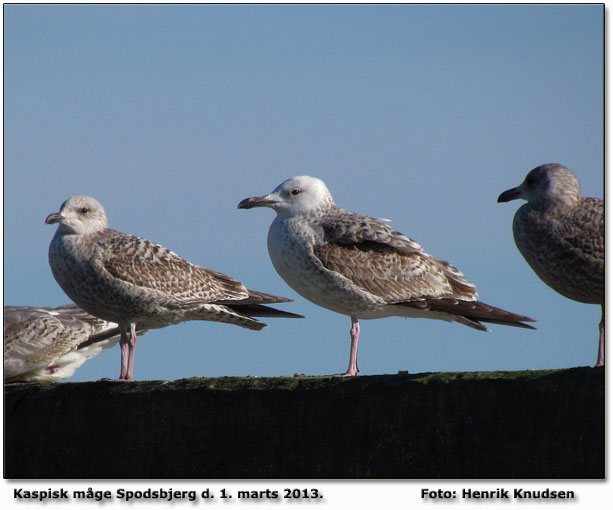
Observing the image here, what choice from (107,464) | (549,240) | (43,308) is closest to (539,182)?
(549,240)

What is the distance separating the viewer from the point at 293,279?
8.59m

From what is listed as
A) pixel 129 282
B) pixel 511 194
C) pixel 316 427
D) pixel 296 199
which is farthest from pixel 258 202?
pixel 316 427

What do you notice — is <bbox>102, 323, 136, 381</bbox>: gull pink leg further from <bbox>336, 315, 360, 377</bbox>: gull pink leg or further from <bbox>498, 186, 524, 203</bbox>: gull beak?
<bbox>498, 186, 524, 203</bbox>: gull beak

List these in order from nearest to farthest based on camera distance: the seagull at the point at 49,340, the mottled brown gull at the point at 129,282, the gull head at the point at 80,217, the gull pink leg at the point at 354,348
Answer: the gull pink leg at the point at 354,348, the mottled brown gull at the point at 129,282, the gull head at the point at 80,217, the seagull at the point at 49,340

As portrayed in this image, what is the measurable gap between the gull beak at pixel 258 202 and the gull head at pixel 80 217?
1518 mm

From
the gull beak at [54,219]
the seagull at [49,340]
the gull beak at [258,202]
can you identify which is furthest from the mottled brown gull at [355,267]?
the seagull at [49,340]

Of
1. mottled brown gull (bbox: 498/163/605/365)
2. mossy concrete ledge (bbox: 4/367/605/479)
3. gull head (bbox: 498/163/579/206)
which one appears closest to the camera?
mossy concrete ledge (bbox: 4/367/605/479)

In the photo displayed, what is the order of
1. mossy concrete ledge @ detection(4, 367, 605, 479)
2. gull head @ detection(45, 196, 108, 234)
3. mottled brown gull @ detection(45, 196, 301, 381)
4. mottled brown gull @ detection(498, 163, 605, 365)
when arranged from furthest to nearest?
gull head @ detection(45, 196, 108, 234), mottled brown gull @ detection(45, 196, 301, 381), mottled brown gull @ detection(498, 163, 605, 365), mossy concrete ledge @ detection(4, 367, 605, 479)

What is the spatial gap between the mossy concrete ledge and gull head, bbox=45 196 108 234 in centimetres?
215

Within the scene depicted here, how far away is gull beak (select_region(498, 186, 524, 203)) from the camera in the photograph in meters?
7.75

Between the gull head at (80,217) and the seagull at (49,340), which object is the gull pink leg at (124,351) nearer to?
the gull head at (80,217)

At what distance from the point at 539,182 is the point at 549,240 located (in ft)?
2.24

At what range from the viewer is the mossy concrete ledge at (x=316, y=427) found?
5188mm

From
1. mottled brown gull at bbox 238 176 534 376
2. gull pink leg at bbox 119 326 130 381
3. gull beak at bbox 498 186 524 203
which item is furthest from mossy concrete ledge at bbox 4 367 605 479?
gull beak at bbox 498 186 524 203
